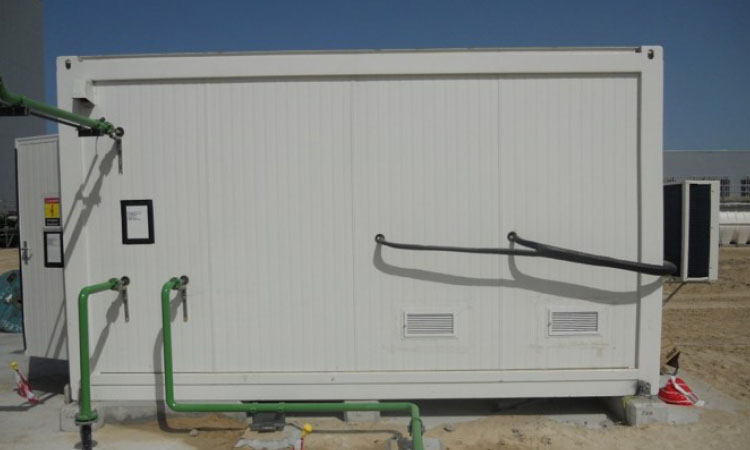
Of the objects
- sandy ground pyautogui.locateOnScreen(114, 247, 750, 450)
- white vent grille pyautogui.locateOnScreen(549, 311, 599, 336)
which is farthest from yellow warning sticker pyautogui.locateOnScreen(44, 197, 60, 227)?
white vent grille pyautogui.locateOnScreen(549, 311, 599, 336)

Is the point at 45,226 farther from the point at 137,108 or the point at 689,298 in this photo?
the point at 689,298

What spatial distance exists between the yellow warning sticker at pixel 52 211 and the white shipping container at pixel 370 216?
31.1 inches

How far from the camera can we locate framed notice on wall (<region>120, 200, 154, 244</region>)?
375 cm

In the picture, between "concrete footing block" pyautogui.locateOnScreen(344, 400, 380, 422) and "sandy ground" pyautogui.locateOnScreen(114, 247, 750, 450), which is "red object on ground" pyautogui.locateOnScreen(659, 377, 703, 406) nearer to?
"sandy ground" pyautogui.locateOnScreen(114, 247, 750, 450)

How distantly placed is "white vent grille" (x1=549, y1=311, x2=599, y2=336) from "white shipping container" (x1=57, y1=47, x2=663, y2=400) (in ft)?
0.05

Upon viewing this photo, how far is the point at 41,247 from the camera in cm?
451

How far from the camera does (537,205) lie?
373 cm

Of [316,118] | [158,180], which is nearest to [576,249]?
[316,118]

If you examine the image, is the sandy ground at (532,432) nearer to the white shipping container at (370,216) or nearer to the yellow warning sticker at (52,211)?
the white shipping container at (370,216)

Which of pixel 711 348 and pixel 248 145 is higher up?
pixel 248 145

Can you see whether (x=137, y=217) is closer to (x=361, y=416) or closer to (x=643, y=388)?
(x=361, y=416)

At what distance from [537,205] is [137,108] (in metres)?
3.38

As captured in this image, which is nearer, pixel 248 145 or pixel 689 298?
pixel 248 145

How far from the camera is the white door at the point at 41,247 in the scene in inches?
172
